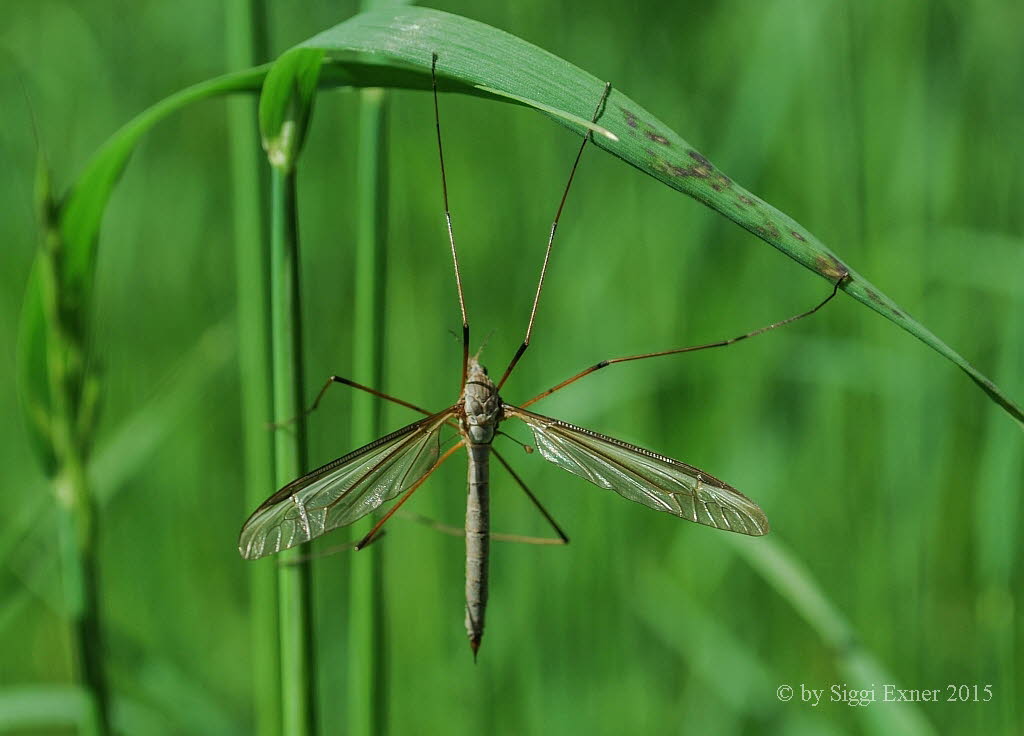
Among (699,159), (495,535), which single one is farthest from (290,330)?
(495,535)

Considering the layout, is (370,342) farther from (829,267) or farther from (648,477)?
(829,267)

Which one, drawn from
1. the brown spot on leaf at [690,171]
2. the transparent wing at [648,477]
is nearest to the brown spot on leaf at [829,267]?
the brown spot on leaf at [690,171]

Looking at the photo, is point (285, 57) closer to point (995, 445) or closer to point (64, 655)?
point (995, 445)

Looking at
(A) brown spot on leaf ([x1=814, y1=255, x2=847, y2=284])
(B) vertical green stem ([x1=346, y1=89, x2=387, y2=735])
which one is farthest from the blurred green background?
(A) brown spot on leaf ([x1=814, y1=255, x2=847, y2=284])

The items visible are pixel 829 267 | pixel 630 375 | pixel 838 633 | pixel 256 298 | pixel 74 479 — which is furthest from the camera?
pixel 630 375

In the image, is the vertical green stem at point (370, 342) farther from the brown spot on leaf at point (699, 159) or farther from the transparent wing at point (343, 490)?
the brown spot on leaf at point (699, 159)

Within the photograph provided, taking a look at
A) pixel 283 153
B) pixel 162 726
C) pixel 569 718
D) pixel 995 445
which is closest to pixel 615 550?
pixel 569 718
